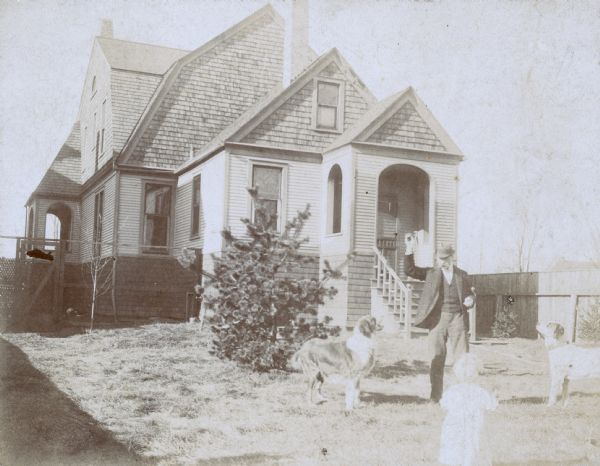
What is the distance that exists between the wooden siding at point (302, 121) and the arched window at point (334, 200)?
88 centimetres

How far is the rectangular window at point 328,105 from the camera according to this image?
1196 cm

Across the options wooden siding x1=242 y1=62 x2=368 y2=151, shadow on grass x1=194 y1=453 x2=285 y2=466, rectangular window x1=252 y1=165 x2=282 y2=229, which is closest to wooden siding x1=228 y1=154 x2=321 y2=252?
rectangular window x1=252 y1=165 x2=282 y2=229

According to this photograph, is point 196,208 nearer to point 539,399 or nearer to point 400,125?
point 400,125

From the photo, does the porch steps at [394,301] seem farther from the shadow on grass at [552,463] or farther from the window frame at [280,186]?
the shadow on grass at [552,463]

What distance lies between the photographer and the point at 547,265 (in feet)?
27.0

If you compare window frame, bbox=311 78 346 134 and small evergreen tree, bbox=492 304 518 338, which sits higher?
window frame, bbox=311 78 346 134

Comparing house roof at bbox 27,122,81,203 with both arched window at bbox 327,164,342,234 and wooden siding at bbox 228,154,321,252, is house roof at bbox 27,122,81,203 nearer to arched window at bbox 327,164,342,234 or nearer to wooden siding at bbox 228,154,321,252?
wooden siding at bbox 228,154,321,252

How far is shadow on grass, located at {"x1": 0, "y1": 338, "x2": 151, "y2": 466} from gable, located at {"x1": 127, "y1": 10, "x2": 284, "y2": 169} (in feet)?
26.2

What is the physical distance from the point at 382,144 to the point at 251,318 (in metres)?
4.44

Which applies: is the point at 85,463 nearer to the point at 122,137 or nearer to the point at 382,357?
the point at 382,357

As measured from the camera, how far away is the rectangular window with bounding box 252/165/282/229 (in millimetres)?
7727

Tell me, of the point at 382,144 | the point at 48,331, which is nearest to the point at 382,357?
the point at 382,144

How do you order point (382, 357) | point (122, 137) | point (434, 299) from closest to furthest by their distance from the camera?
1. point (434, 299)
2. point (382, 357)
3. point (122, 137)

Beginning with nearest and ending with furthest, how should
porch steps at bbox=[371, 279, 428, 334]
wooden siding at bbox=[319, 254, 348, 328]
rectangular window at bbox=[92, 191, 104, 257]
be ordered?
1. porch steps at bbox=[371, 279, 428, 334]
2. wooden siding at bbox=[319, 254, 348, 328]
3. rectangular window at bbox=[92, 191, 104, 257]
